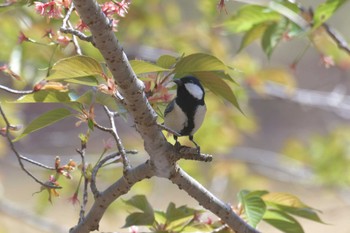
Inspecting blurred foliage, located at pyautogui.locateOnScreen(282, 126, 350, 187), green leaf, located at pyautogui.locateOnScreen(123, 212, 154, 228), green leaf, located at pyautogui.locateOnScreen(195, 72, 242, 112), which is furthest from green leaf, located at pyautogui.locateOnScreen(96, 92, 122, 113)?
blurred foliage, located at pyautogui.locateOnScreen(282, 126, 350, 187)

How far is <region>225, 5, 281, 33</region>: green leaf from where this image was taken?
1.61 metres

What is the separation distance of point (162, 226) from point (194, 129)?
0.30 metres

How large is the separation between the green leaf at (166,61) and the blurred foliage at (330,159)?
201 cm

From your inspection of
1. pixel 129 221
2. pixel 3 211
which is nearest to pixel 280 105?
pixel 3 211

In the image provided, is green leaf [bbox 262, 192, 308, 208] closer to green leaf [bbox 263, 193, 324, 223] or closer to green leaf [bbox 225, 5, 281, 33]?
green leaf [bbox 263, 193, 324, 223]

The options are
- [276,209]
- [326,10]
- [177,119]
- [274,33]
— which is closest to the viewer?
[177,119]

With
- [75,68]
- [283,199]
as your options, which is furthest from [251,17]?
[75,68]

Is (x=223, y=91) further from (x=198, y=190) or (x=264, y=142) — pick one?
(x=264, y=142)

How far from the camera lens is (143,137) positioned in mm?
1030

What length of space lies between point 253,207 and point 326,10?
531mm

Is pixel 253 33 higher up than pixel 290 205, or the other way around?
pixel 253 33

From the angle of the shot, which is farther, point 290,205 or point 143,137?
point 290,205

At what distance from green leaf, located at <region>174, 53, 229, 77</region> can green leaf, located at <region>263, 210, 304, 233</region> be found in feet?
1.37

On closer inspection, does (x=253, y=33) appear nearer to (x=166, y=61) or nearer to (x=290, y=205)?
(x=290, y=205)
